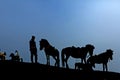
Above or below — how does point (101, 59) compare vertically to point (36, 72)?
above

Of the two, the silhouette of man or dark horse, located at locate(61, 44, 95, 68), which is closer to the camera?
the silhouette of man

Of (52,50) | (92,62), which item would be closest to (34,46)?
(52,50)

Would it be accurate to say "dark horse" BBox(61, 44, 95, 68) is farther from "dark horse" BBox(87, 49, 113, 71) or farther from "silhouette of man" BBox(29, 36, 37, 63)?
"silhouette of man" BBox(29, 36, 37, 63)

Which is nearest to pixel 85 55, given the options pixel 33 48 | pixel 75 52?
pixel 75 52

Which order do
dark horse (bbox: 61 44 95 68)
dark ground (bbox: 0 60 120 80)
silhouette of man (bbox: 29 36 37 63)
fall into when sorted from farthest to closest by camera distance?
dark horse (bbox: 61 44 95 68) < silhouette of man (bbox: 29 36 37 63) < dark ground (bbox: 0 60 120 80)

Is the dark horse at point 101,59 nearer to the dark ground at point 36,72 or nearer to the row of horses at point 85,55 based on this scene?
the row of horses at point 85,55

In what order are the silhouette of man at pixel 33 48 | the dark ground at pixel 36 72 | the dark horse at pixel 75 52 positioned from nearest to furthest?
1. the dark ground at pixel 36 72
2. the silhouette of man at pixel 33 48
3. the dark horse at pixel 75 52

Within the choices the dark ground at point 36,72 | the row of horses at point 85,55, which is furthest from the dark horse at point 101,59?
the dark ground at point 36,72

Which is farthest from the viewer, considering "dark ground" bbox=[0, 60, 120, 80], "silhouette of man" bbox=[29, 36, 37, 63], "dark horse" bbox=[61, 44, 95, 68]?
"dark horse" bbox=[61, 44, 95, 68]

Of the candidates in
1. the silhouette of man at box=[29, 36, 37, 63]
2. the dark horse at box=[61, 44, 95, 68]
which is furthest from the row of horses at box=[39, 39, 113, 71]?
the silhouette of man at box=[29, 36, 37, 63]

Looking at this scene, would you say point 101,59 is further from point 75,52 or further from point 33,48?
point 33,48

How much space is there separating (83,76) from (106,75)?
374cm

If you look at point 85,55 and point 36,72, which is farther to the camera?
point 85,55

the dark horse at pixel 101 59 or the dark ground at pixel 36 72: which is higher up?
the dark horse at pixel 101 59
